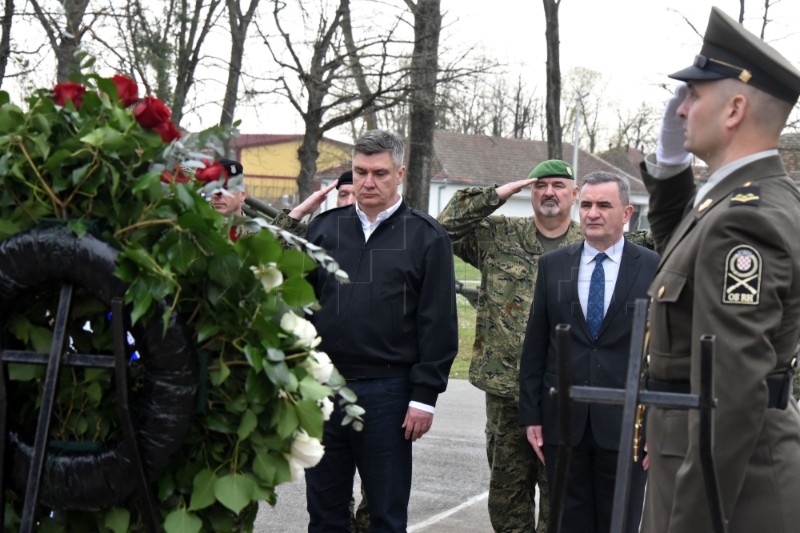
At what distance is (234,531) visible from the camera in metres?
2.83

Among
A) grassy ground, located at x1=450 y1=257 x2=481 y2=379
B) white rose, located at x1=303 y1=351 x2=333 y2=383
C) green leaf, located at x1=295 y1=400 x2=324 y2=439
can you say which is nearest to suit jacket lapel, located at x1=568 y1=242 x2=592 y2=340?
white rose, located at x1=303 y1=351 x2=333 y2=383

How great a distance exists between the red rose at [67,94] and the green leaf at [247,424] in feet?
2.96

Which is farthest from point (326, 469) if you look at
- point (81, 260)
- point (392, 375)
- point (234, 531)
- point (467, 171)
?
point (467, 171)

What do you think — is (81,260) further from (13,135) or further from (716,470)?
(716,470)

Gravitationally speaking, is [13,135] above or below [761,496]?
above

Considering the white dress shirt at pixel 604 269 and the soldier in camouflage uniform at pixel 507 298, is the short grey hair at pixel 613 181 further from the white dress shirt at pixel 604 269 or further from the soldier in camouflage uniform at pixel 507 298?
the soldier in camouflage uniform at pixel 507 298

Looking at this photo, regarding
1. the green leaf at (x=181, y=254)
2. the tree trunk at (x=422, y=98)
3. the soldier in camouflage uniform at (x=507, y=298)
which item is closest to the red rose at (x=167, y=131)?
the green leaf at (x=181, y=254)

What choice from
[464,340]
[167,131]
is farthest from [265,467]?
[464,340]

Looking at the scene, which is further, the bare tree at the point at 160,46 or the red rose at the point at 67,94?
the bare tree at the point at 160,46

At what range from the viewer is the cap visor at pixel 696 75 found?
2.80 m

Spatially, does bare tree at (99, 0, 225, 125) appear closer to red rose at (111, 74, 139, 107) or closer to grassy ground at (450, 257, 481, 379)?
grassy ground at (450, 257, 481, 379)

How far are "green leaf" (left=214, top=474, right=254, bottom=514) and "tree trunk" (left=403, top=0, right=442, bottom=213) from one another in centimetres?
1095

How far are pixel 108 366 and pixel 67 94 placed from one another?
0.72 m

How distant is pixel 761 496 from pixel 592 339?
212cm
